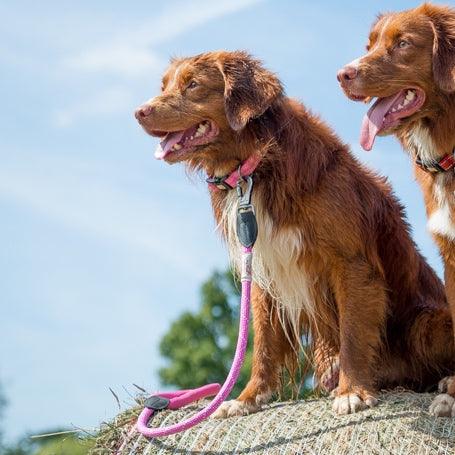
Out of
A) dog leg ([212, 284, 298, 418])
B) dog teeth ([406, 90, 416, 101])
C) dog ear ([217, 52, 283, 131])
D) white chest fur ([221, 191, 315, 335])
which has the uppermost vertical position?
dog ear ([217, 52, 283, 131])

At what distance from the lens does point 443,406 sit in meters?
5.86

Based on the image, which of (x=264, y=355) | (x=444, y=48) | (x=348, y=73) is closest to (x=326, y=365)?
(x=264, y=355)

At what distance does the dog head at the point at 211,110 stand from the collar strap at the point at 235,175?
2.4 inches

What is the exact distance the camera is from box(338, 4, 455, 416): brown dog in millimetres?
5914

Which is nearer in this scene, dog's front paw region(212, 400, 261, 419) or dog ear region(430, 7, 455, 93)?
dog ear region(430, 7, 455, 93)

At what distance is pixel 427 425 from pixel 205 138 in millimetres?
2455

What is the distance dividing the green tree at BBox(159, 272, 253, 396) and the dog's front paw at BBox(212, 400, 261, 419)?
2368 cm

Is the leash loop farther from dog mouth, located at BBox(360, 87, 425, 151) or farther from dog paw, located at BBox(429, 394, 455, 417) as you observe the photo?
dog paw, located at BBox(429, 394, 455, 417)

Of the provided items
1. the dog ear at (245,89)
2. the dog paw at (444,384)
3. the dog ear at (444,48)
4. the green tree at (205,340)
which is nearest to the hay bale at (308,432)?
the dog paw at (444,384)

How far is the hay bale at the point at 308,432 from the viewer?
550 cm

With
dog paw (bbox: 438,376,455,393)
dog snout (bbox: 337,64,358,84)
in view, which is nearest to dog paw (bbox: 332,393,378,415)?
dog paw (bbox: 438,376,455,393)

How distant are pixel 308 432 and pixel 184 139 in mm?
2224

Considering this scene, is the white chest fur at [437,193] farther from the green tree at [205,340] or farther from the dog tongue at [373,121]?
the green tree at [205,340]

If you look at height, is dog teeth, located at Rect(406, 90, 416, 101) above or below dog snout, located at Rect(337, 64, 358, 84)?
below
